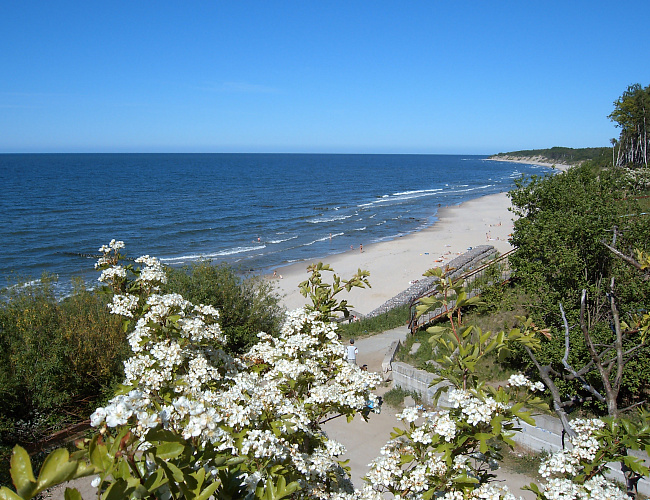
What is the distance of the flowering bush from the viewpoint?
194 cm

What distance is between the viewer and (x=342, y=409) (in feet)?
12.1

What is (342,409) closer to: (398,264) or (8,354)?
(8,354)

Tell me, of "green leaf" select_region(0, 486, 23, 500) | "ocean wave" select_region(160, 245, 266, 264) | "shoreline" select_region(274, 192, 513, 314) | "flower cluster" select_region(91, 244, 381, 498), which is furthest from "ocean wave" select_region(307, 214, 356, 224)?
"green leaf" select_region(0, 486, 23, 500)

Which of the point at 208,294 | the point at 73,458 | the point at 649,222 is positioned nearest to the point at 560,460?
the point at 73,458

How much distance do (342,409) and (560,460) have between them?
1.64 meters

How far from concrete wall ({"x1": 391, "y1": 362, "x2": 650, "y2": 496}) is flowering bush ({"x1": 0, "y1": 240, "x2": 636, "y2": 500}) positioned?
14.5 ft

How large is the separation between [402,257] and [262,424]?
1377 inches

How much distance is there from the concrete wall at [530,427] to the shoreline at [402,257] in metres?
9.67

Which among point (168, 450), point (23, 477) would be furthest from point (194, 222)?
point (23, 477)

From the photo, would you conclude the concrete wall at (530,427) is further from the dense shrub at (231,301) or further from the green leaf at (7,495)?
the green leaf at (7,495)

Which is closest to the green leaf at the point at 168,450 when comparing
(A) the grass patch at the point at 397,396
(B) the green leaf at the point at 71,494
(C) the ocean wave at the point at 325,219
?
(B) the green leaf at the point at 71,494

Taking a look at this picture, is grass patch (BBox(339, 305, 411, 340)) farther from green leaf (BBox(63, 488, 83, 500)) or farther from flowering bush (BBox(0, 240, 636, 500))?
green leaf (BBox(63, 488, 83, 500))

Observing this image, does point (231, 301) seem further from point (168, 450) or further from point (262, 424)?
point (168, 450)

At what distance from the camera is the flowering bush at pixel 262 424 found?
1941mm
